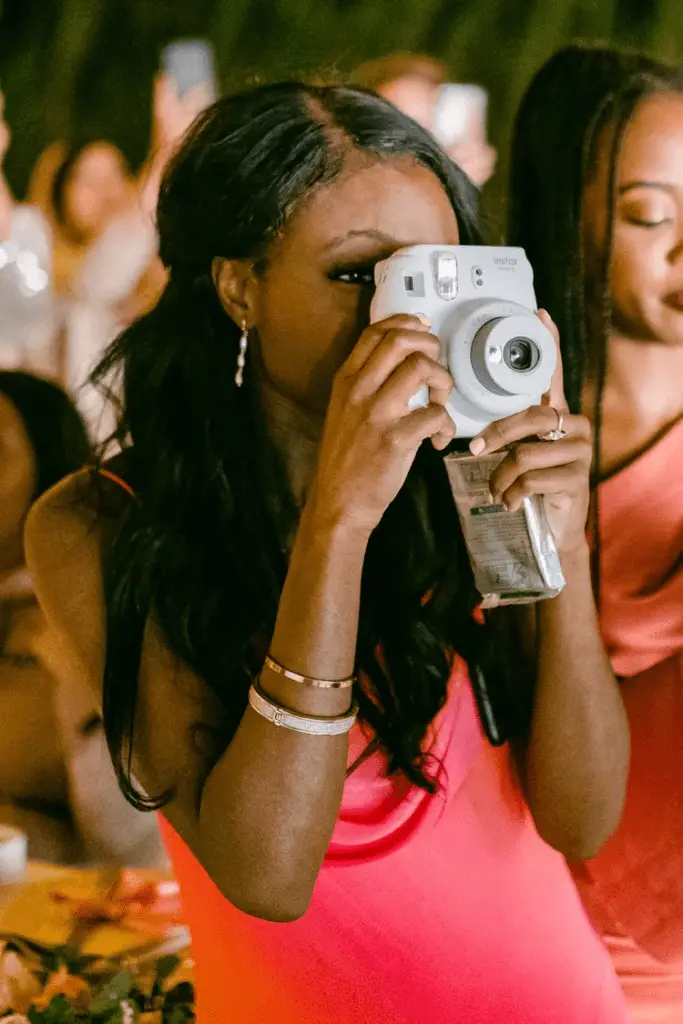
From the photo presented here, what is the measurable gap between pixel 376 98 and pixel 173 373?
0.92 ft

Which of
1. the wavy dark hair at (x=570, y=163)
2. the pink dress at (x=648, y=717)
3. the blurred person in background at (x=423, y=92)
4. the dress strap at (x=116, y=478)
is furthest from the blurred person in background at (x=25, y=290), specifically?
the pink dress at (x=648, y=717)

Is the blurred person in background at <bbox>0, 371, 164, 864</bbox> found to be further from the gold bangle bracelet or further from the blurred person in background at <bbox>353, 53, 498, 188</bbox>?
the blurred person in background at <bbox>353, 53, 498, 188</bbox>

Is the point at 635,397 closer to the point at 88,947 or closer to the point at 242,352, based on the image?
the point at 242,352

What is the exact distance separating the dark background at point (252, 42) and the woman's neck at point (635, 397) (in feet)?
0.70

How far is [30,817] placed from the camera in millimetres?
838

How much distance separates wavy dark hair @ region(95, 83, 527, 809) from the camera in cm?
64

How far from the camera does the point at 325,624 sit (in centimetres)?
57

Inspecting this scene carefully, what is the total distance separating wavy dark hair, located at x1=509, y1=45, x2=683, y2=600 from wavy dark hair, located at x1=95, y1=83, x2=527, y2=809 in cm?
10

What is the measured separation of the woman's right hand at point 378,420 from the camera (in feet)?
1.78

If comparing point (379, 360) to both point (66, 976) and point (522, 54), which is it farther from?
point (66, 976)

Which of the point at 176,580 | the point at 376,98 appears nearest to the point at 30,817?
the point at 176,580

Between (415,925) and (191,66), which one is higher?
(191,66)

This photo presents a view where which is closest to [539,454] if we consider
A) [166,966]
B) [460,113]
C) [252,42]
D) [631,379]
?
[631,379]

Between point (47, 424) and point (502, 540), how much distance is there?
460 mm
